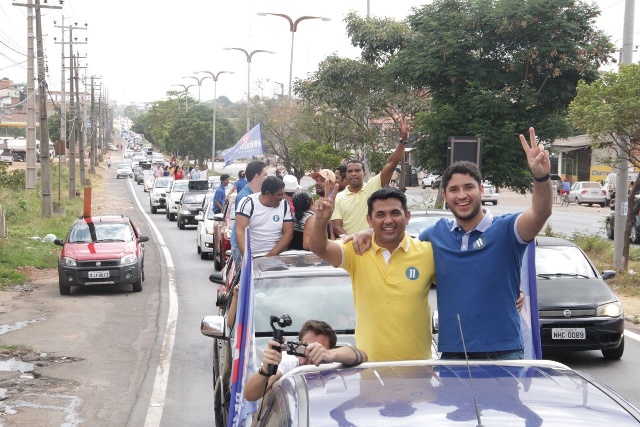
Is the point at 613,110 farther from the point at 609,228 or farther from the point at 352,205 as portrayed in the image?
the point at 609,228

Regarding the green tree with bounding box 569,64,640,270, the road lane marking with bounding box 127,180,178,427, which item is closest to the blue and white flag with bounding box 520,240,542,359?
the road lane marking with bounding box 127,180,178,427

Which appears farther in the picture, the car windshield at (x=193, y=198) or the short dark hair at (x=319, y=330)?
the car windshield at (x=193, y=198)

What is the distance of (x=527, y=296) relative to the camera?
585cm

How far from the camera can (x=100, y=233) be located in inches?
795

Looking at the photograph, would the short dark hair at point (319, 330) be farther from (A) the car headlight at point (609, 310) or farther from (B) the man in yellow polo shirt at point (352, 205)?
(A) the car headlight at point (609, 310)

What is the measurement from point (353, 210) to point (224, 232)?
363 inches

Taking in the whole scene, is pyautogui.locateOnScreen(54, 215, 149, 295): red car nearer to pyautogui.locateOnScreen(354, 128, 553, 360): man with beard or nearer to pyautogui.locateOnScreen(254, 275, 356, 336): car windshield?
pyautogui.locateOnScreen(254, 275, 356, 336): car windshield

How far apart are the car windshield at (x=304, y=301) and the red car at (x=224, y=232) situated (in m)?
11.0

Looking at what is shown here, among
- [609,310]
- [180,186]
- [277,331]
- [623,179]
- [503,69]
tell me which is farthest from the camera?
[180,186]

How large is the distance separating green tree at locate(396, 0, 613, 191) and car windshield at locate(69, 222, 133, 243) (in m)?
9.94

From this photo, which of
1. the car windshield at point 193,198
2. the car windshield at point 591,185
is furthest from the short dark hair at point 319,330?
the car windshield at point 591,185

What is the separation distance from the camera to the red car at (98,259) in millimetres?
18781

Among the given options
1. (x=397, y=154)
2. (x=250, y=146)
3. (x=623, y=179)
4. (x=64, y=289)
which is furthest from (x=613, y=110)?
(x=250, y=146)

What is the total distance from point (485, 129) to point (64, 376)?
1677 centimetres
